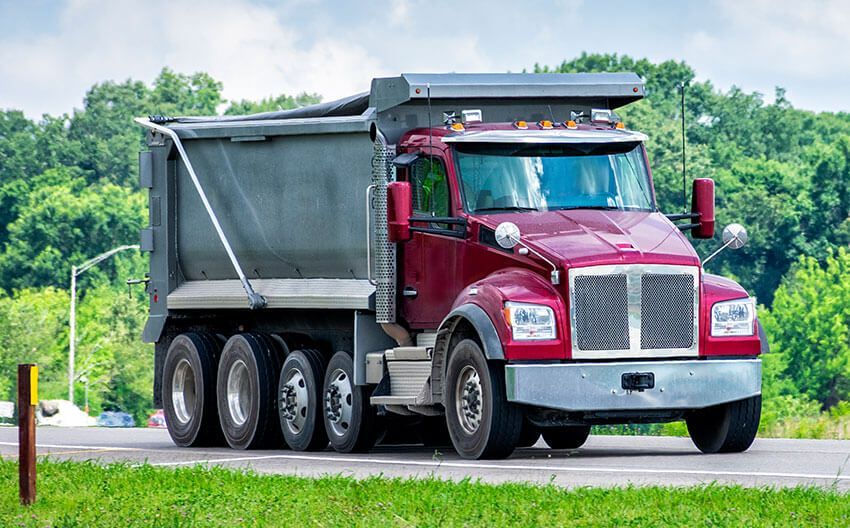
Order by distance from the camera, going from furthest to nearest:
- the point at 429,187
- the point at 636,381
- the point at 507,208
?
1. the point at 429,187
2. the point at 507,208
3. the point at 636,381

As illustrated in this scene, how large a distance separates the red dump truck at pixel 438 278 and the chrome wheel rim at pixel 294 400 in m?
0.03

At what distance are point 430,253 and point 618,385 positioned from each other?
287cm

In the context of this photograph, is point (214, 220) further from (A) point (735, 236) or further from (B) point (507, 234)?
(A) point (735, 236)

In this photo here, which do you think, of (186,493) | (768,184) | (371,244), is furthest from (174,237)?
(768,184)

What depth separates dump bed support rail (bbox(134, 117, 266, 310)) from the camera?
23359 mm

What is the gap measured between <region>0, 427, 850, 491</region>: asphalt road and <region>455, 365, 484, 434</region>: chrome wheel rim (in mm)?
368

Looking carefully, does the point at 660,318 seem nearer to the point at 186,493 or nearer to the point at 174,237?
the point at 186,493

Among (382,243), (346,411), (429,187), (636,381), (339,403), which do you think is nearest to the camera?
(636,381)

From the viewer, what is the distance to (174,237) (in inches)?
1000

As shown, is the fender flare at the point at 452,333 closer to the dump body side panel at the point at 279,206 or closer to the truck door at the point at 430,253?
the truck door at the point at 430,253

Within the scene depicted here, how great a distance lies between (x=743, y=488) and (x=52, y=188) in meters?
104

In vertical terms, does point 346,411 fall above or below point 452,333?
below

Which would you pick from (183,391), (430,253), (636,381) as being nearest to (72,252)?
(183,391)

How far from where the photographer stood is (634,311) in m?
18.6
